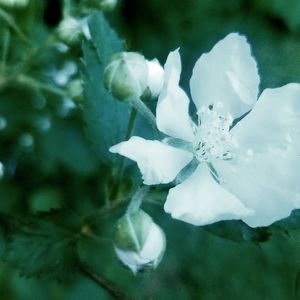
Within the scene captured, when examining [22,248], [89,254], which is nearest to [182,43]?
[89,254]

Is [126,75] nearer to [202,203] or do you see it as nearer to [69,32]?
[202,203]

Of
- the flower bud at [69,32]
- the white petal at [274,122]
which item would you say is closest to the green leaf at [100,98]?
the flower bud at [69,32]

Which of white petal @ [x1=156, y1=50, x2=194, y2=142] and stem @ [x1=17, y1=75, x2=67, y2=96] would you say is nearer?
white petal @ [x1=156, y1=50, x2=194, y2=142]

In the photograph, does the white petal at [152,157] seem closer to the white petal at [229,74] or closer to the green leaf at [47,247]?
the white petal at [229,74]

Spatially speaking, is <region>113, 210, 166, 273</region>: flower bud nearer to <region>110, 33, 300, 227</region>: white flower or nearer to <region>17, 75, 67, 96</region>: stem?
<region>110, 33, 300, 227</region>: white flower

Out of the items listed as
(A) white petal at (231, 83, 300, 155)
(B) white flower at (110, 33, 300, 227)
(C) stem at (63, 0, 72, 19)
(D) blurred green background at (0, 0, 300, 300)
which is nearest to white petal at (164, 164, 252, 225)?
(B) white flower at (110, 33, 300, 227)
